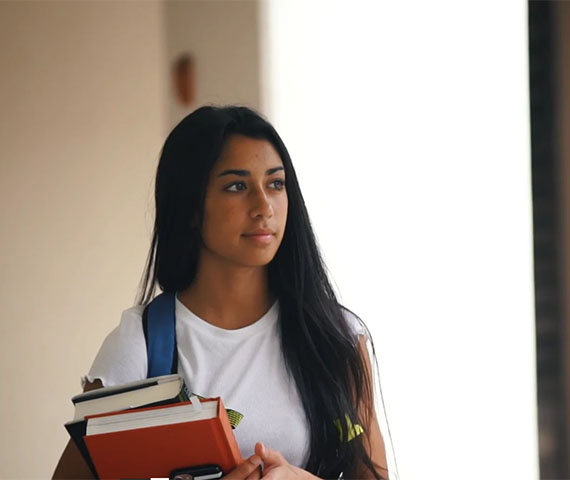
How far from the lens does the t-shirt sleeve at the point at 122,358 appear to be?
62.3 inches

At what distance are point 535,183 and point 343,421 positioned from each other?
1.73 metres

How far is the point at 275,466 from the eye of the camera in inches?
58.2

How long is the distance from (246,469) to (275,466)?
57 millimetres

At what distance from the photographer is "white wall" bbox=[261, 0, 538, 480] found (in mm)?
3428

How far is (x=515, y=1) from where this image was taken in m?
3.41

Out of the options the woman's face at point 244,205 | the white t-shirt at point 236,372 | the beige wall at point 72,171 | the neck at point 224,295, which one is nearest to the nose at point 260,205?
the woman's face at point 244,205

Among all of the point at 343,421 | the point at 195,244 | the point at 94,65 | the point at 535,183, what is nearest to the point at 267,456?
the point at 343,421

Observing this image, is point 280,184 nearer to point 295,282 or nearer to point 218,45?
point 295,282

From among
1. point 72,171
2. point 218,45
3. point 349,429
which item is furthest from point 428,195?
point 349,429

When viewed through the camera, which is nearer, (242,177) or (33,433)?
(242,177)

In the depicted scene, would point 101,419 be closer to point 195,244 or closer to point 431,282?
point 195,244

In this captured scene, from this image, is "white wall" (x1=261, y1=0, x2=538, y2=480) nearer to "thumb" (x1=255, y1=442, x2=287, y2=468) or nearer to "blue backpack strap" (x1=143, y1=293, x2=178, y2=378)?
"blue backpack strap" (x1=143, y1=293, x2=178, y2=378)

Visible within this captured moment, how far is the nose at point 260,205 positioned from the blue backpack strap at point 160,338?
0.83 feet

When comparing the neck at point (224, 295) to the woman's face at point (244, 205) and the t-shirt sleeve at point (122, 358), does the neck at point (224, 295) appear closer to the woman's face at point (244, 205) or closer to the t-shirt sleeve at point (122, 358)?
the woman's face at point (244, 205)
